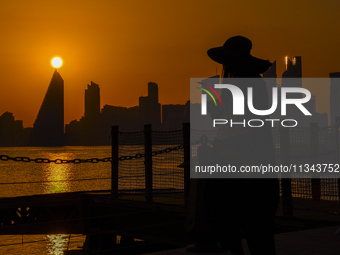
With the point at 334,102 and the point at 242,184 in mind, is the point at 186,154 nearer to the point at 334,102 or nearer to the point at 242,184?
the point at 334,102

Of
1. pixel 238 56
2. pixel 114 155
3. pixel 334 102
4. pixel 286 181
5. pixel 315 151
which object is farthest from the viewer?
pixel 114 155

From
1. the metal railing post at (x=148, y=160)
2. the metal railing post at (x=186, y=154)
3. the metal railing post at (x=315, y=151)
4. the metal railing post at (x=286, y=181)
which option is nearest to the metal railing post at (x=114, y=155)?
the metal railing post at (x=148, y=160)

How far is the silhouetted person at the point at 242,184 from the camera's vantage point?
8.23ft

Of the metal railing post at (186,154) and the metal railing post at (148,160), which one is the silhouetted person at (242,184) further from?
the metal railing post at (148,160)

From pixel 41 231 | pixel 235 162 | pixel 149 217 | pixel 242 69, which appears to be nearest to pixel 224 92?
pixel 242 69

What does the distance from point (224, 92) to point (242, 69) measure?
0.23m

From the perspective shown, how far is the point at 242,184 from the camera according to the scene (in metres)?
2.53

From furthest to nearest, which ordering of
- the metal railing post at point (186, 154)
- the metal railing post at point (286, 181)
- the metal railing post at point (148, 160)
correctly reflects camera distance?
the metal railing post at point (148, 160) < the metal railing post at point (186, 154) < the metal railing post at point (286, 181)

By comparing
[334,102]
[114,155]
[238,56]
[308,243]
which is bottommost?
[308,243]

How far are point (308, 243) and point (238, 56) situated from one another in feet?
11.9

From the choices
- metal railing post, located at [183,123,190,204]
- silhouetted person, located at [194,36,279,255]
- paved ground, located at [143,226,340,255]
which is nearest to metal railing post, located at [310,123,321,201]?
paved ground, located at [143,226,340,255]

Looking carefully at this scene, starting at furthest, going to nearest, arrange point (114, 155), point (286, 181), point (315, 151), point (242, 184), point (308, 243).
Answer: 1. point (114, 155)
2. point (315, 151)
3. point (286, 181)
4. point (308, 243)
5. point (242, 184)

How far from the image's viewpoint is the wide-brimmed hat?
2645mm

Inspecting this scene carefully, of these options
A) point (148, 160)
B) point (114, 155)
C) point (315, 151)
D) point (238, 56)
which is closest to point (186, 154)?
point (148, 160)
